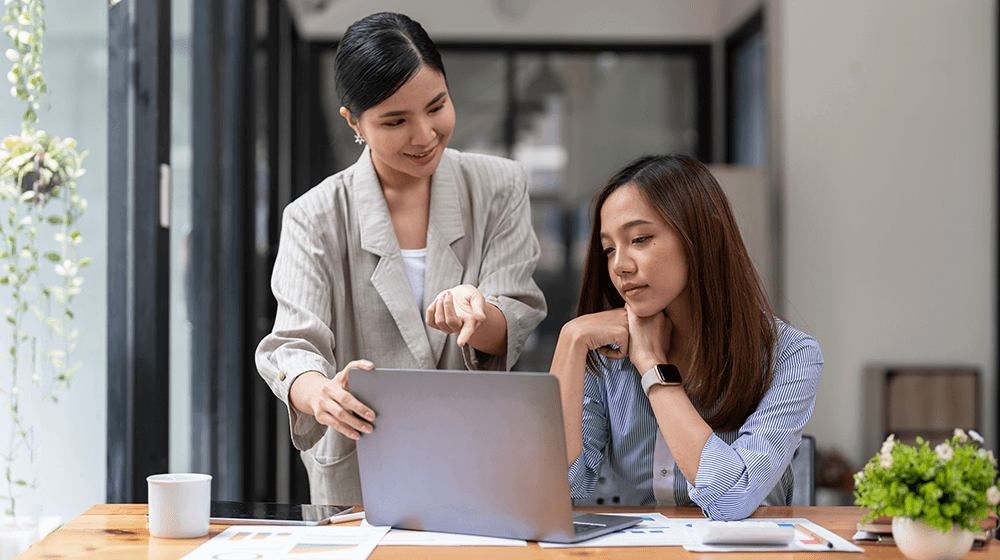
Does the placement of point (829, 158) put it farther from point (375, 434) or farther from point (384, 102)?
point (375, 434)

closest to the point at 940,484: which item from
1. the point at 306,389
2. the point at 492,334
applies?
the point at 492,334

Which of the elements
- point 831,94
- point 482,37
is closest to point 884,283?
point 831,94

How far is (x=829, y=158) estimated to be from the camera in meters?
3.81

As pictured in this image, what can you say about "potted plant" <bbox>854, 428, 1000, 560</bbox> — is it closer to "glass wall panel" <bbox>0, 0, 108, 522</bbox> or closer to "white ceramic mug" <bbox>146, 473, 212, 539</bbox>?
"white ceramic mug" <bbox>146, 473, 212, 539</bbox>

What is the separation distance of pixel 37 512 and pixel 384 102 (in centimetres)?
91

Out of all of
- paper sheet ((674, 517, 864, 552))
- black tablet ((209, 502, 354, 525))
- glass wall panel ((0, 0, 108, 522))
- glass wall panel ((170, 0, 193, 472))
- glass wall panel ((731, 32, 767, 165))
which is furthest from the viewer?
glass wall panel ((731, 32, 767, 165))

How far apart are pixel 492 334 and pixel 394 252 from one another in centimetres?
24

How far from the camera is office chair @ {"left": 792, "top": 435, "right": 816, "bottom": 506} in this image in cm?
156

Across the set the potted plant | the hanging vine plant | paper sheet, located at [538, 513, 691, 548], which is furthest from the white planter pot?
the hanging vine plant

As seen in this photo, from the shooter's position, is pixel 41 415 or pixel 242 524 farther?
pixel 41 415

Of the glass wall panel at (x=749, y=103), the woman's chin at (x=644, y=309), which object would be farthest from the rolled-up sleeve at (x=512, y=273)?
the glass wall panel at (x=749, y=103)

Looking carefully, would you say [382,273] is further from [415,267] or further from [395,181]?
[395,181]

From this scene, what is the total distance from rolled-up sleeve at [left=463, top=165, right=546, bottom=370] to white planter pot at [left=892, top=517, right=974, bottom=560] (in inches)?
28.1

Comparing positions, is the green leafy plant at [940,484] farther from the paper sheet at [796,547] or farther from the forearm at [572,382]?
the forearm at [572,382]
